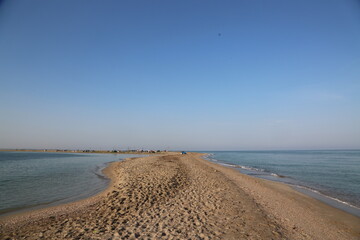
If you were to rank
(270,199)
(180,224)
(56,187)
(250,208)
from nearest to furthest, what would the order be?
1. (180,224)
2. (250,208)
3. (270,199)
4. (56,187)

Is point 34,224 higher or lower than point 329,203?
higher

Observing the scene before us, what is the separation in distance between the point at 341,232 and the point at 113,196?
38.0ft

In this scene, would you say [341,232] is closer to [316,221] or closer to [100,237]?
[316,221]

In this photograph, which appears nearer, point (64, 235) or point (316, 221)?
point (64, 235)

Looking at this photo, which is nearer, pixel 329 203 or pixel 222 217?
pixel 222 217

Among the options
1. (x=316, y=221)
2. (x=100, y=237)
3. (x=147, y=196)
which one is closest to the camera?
(x=100, y=237)

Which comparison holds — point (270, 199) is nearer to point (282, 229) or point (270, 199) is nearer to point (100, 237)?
point (282, 229)

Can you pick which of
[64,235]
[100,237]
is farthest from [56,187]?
[100,237]

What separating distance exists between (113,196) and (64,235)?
4.94 metres

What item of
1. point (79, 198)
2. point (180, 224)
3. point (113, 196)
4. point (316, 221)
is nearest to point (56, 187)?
point (79, 198)

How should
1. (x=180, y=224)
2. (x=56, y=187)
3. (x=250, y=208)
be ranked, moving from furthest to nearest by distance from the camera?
(x=56, y=187) → (x=250, y=208) → (x=180, y=224)

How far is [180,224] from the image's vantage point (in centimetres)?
712

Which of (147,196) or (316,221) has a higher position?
(147,196)

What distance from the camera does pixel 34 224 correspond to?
25.5 ft
